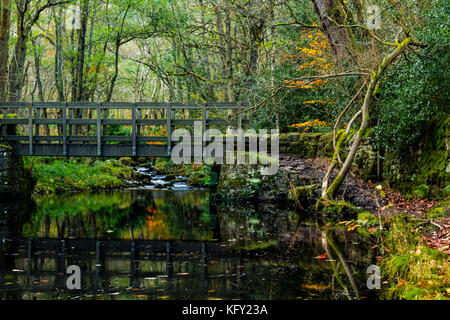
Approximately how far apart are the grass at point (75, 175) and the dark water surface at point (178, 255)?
5.41 meters

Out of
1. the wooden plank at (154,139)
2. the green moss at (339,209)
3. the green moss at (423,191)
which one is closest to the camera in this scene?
the green moss at (339,209)

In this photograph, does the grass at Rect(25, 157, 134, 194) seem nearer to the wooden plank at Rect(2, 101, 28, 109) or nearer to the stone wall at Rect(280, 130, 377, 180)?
the wooden plank at Rect(2, 101, 28, 109)

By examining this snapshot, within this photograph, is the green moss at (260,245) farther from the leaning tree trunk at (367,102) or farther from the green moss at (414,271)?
the leaning tree trunk at (367,102)

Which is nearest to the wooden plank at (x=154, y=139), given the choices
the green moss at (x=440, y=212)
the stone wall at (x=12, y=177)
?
the stone wall at (x=12, y=177)

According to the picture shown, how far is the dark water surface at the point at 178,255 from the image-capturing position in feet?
17.0

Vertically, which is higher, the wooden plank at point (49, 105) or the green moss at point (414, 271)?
the wooden plank at point (49, 105)

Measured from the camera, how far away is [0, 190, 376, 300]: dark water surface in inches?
204

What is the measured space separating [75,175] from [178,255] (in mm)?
13388

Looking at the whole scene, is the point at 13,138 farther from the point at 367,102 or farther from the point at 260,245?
the point at 367,102

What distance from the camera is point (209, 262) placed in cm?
662

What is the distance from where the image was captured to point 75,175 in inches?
760

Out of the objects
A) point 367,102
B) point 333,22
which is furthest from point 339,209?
point 333,22
